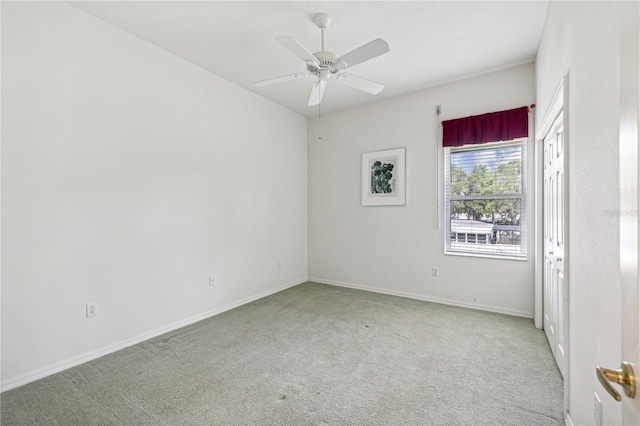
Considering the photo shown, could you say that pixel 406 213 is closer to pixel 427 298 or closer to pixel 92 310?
pixel 427 298

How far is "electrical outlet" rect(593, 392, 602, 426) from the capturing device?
3.78 ft

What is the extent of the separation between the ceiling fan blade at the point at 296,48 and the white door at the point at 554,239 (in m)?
1.82

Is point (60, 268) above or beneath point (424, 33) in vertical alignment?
beneath

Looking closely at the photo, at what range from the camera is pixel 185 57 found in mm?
3098

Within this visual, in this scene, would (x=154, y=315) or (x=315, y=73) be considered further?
(x=154, y=315)

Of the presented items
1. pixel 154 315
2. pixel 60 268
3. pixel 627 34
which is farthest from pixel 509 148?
pixel 60 268

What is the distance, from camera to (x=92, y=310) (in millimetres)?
2428

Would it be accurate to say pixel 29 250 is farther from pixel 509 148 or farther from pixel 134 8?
pixel 509 148

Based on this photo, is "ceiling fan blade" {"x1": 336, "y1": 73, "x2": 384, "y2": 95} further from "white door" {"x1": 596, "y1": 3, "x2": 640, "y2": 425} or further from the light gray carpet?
the light gray carpet

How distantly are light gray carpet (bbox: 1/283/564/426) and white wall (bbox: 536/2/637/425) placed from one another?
1.97 feet

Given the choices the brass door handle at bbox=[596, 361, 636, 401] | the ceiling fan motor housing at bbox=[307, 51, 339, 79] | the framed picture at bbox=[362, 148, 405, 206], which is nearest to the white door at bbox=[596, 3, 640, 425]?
the brass door handle at bbox=[596, 361, 636, 401]

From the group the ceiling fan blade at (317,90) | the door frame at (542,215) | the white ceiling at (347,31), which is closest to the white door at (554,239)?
the door frame at (542,215)

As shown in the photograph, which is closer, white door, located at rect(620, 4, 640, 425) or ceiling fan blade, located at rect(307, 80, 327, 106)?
white door, located at rect(620, 4, 640, 425)

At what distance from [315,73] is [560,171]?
2004 mm
